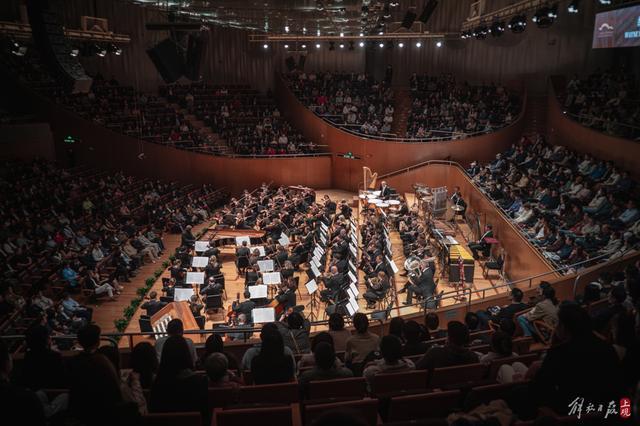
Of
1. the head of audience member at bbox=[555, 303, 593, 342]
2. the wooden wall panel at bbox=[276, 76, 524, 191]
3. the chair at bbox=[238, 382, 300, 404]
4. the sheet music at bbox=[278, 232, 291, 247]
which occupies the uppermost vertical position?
the head of audience member at bbox=[555, 303, 593, 342]

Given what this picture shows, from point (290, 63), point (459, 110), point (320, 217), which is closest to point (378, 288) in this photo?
point (320, 217)

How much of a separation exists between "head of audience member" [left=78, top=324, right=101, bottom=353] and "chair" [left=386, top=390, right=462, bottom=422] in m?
2.27

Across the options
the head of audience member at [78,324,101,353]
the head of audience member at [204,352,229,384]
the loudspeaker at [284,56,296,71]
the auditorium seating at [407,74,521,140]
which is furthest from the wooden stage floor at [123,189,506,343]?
the loudspeaker at [284,56,296,71]

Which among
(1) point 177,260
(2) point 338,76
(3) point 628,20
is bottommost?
(1) point 177,260

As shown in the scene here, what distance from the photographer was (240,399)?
3.77 metres

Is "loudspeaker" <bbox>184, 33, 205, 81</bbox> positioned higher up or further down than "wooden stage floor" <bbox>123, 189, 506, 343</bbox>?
higher up

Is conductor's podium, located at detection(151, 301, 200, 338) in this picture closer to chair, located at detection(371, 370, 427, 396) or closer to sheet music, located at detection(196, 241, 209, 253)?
sheet music, located at detection(196, 241, 209, 253)

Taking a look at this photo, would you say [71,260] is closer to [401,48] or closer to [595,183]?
[595,183]

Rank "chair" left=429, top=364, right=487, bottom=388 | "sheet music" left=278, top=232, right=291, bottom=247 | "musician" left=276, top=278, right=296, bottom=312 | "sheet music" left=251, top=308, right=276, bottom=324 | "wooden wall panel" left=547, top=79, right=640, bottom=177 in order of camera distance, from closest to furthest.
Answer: "chair" left=429, top=364, right=487, bottom=388
"sheet music" left=251, top=308, right=276, bottom=324
"musician" left=276, top=278, right=296, bottom=312
"wooden wall panel" left=547, top=79, right=640, bottom=177
"sheet music" left=278, top=232, right=291, bottom=247

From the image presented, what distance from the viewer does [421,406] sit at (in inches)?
140

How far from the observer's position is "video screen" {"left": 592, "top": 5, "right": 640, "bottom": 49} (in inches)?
481

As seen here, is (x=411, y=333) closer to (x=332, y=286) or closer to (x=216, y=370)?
(x=216, y=370)

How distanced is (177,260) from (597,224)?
9834 mm

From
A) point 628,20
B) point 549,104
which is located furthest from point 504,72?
point 628,20
